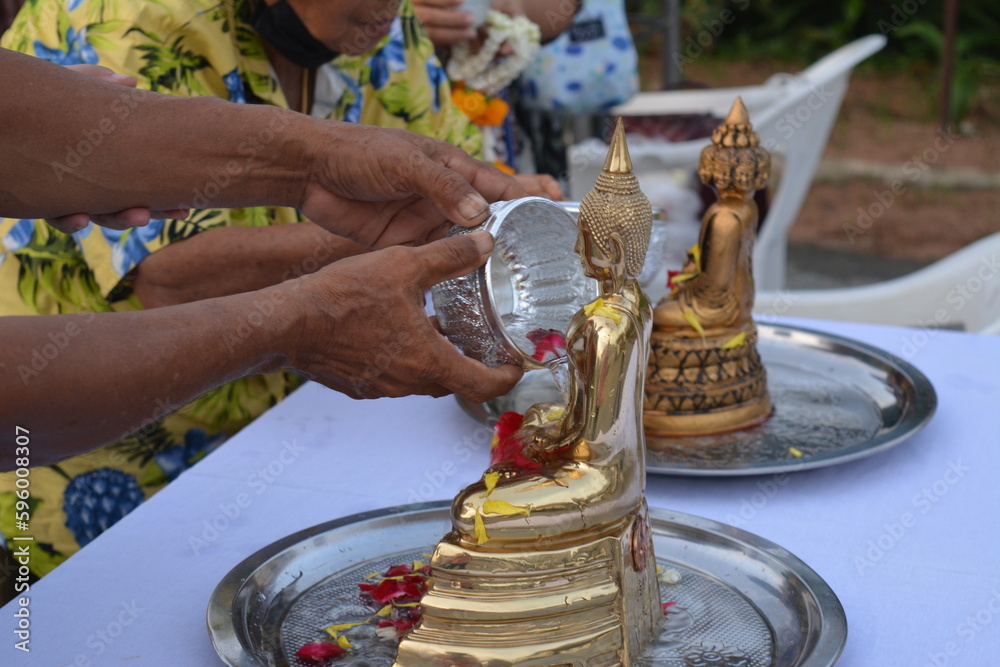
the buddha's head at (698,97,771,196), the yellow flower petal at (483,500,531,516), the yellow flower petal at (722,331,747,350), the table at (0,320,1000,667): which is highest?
the buddha's head at (698,97,771,196)

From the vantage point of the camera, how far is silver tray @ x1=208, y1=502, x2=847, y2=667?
86 cm

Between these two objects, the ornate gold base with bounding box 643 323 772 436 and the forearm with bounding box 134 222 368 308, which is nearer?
the ornate gold base with bounding box 643 323 772 436

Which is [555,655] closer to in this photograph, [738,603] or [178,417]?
[738,603]

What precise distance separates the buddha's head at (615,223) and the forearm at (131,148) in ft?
1.43

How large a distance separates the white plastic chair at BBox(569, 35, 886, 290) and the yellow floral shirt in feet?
6.04

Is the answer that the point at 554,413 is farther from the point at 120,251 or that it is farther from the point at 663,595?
the point at 120,251

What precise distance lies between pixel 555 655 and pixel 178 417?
35.6 inches

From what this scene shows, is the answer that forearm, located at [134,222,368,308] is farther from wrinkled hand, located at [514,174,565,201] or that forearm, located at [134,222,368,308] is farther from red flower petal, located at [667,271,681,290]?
red flower petal, located at [667,271,681,290]

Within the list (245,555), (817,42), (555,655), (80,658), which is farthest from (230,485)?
(817,42)

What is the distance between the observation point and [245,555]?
1.06m

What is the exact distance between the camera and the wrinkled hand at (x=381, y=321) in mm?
914

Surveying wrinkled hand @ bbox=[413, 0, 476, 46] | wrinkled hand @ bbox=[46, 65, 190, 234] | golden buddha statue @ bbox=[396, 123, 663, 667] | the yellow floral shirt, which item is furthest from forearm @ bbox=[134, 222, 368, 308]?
wrinkled hand @ bbox=[413, 0, 476, 46]

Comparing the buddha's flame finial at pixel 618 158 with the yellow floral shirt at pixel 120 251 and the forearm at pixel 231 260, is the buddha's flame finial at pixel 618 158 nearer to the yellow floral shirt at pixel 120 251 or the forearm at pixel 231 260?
the forearm at pixel 231 260

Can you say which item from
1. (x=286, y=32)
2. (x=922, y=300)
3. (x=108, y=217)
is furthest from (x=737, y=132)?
(x=922, y=300)
